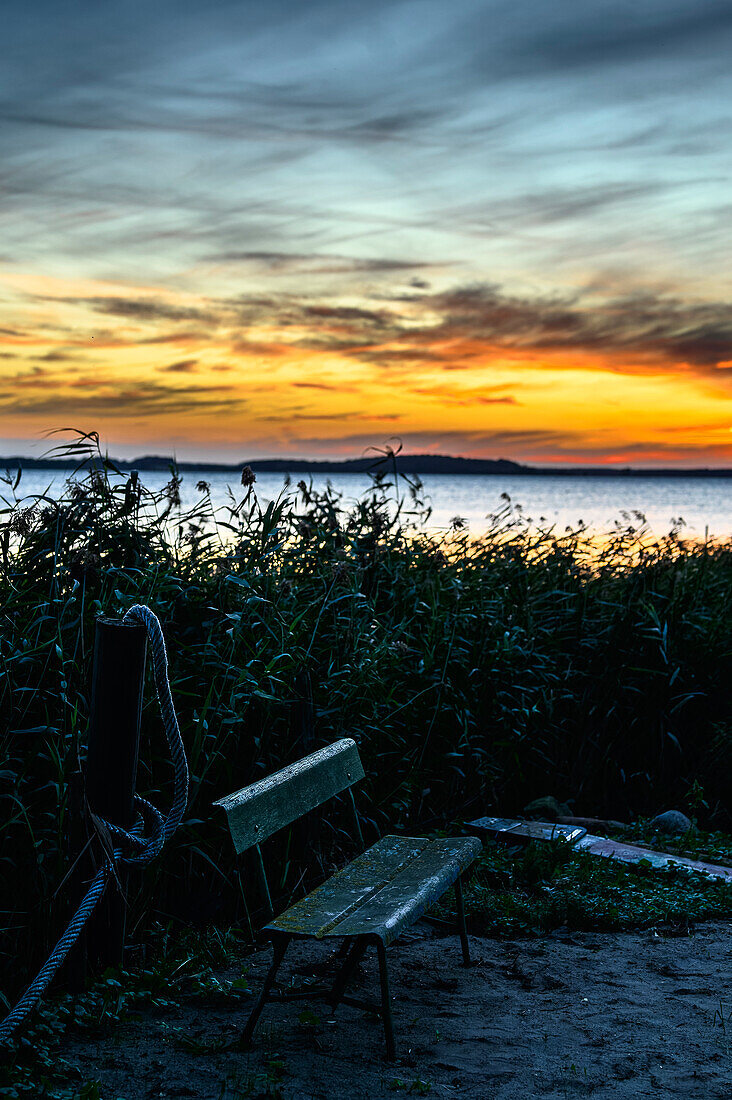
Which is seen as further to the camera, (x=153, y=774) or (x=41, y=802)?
(x=153, y=774)

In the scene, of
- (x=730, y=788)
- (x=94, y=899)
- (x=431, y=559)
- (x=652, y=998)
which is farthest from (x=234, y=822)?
(x=730, y=788)

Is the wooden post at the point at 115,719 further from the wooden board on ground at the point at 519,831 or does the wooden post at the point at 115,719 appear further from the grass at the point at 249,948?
the wooden board on ground at the point at 519,831

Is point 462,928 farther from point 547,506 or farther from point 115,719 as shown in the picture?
point 547,506

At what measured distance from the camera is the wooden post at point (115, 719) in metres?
3.56

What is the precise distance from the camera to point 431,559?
7.42 meters

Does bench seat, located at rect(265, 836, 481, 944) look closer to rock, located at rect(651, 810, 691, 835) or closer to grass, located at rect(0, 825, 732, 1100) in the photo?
grass, located at rect(0, 825, 732, 1100)

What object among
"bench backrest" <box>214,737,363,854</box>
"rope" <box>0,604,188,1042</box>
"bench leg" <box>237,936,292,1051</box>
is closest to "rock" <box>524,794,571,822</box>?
"bench backrest" <box>214,737,363,854</box>

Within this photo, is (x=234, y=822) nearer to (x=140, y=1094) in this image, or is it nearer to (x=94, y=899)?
(x=94, y=899)

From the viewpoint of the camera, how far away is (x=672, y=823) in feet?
20.8

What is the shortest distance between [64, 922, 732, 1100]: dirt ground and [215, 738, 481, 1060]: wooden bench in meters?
0.14

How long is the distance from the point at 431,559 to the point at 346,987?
12.8ft

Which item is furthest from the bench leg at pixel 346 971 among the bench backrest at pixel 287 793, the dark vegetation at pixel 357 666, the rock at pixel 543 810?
the rock at pixel 543 810

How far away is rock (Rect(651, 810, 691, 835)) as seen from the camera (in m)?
6.30

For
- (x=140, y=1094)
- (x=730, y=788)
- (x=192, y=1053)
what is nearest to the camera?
(x=140, y=1094)
